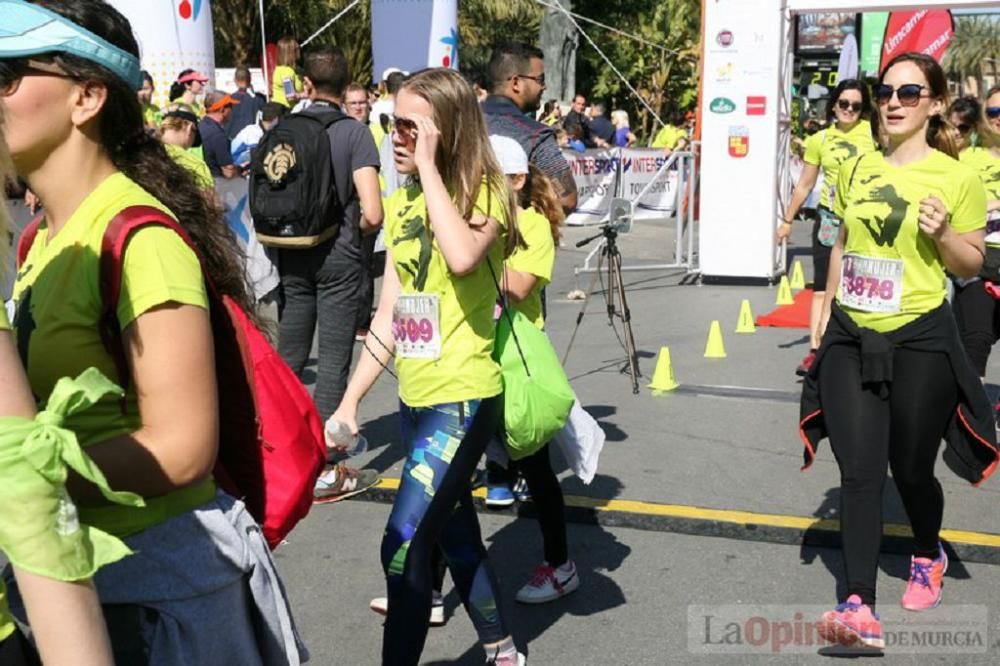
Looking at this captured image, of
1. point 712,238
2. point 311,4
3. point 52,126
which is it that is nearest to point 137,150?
point 52,126

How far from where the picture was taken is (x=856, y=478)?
434 centimetres

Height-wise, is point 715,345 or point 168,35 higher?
point 168,35

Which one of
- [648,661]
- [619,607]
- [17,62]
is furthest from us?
[619,607]

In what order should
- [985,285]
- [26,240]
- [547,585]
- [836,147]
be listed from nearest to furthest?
[26,240]
[547,585]
[985,285]
[836,147]

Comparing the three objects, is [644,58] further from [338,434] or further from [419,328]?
[338,434]

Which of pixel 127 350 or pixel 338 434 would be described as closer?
pixel 127 350

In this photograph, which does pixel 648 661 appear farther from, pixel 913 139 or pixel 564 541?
pixel 913 139

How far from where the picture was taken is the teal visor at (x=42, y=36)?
6.59 feet

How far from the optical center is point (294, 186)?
6.11 m

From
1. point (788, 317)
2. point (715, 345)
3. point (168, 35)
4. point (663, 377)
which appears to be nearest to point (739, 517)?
point (663, 377)

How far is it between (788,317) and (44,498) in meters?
9.95

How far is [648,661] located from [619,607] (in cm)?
48

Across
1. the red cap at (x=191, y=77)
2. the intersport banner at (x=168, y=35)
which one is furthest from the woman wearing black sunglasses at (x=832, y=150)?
the intersport banner at (x=168, y=35)

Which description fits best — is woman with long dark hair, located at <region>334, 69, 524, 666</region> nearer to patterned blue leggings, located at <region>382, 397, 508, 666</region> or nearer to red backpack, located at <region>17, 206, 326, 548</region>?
patterned blue leggings, located at <region>382, 397, 508, 666</region>
